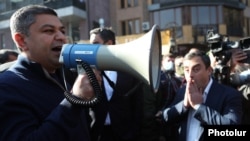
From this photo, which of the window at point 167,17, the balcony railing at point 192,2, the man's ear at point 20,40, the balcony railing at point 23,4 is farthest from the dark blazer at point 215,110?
the balcony railing at point 192,2

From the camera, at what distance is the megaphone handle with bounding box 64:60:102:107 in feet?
6.08

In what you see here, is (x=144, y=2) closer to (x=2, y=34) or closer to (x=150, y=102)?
(x=2, y=34)

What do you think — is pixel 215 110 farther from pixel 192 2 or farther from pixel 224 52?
pixel 192 2

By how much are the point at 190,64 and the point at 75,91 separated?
1839 mm

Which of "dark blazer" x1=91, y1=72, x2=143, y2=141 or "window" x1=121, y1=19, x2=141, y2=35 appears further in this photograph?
"window" x1=121, y1=19, x2=141, y2=35

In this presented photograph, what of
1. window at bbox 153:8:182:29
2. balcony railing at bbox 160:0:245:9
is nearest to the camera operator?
window at bbox 153:8:182:29

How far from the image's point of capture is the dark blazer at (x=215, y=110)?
3.04m

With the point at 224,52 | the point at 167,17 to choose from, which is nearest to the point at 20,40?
the point at 224,52

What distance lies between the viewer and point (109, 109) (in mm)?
3484

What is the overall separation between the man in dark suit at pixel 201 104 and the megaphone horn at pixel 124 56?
3.42 feet

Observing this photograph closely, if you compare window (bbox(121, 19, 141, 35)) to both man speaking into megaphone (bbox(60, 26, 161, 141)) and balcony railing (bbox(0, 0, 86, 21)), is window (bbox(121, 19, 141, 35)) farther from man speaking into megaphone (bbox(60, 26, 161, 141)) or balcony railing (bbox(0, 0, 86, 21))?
man speaking into megaphone (bbox(60, 26, 161, 141))

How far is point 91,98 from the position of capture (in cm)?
191

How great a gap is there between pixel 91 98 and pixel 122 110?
1.62m

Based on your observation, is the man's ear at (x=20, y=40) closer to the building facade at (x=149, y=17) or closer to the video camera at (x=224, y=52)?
the video camera at (x=224, y=52)
